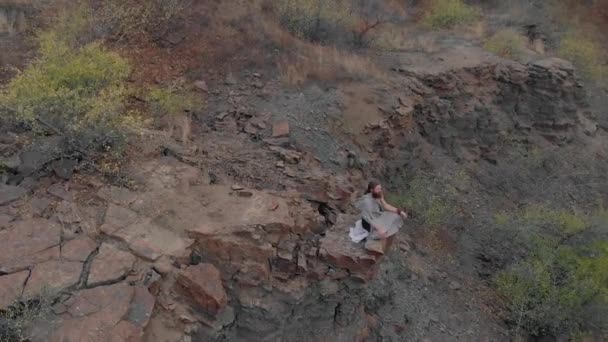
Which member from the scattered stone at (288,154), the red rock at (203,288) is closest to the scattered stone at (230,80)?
the scattered stone at (288,154)

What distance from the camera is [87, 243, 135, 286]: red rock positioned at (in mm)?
5441

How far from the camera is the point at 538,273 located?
9000 mm

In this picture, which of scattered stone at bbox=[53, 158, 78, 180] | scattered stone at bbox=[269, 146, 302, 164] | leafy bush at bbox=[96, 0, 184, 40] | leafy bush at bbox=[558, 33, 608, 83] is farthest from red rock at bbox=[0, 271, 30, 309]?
leafy bush at bbox=[558, 33, 608, 83]

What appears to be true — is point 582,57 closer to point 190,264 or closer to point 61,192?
point 190,264

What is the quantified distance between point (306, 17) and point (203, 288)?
8133 mm

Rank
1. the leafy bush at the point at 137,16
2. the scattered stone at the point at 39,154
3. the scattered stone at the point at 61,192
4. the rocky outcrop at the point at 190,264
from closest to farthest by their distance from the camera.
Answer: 1. the rocky outcrop at the point at 190,264
2. the scattered stone at the point at 61,192
3. the scattered stone at the point at 39,154
4. the leafy bush at the point at 137,16

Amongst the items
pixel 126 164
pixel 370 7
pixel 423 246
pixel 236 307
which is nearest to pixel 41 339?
pixel 236 307

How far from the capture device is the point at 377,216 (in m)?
6.79

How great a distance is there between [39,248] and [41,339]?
122cm

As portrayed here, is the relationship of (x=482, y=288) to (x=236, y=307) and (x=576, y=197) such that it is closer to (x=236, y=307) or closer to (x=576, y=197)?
(x=576, y=197)

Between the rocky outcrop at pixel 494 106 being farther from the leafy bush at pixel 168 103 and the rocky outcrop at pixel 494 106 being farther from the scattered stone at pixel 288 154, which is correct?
the leafy bush at pixel 168 103

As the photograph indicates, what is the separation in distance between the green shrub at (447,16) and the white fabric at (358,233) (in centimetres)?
1047

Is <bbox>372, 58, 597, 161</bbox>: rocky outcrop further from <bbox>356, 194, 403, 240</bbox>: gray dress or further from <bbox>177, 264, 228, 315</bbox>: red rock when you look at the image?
→ <bbox>177, 264, 228, 315</bbox>: red rock

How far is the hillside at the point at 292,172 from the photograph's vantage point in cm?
585
